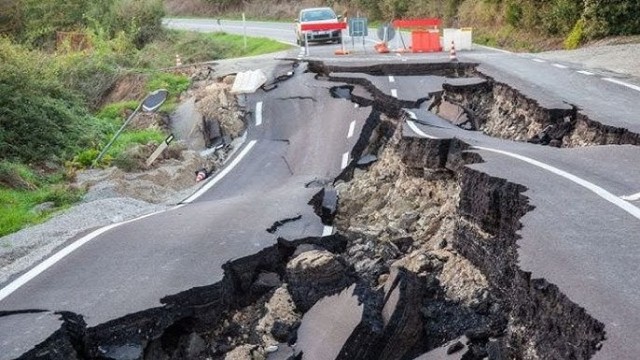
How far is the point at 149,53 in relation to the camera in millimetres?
29406

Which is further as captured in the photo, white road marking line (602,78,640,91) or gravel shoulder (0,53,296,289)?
white road marking line (602,78,640,91)

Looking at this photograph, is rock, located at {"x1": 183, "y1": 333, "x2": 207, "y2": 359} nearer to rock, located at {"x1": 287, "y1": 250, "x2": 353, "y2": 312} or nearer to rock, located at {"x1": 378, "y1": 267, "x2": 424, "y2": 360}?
rock, located at {"x1": 287, "y1": 250, "x2": 353, "y2": 312}

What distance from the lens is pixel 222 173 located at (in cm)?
1593

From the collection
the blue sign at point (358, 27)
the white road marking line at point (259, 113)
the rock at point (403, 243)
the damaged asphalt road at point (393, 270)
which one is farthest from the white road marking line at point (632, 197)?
the blue sign at point (358, 27)

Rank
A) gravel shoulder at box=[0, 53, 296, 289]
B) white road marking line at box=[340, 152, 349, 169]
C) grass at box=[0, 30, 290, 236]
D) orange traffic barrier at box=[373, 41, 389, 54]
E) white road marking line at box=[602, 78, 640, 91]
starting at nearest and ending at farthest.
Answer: gravel shoulder at box=[0, 53, 296, 289], grass at box=[0, 30, 290, 236], white road marking line at box=[340, 152, 349, 169], white road marking line at box=[602, 78, 640, 91], orange traffic barrier at box=[373, 41, 389, 54]

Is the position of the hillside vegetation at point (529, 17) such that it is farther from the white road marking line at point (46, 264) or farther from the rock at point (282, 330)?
the rock at point (282, 330)

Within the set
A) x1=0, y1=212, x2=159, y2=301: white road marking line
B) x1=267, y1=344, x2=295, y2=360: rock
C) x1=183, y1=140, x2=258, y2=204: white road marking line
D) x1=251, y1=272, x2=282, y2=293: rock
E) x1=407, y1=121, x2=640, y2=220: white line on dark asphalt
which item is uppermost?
x1=407, y1=121, x2=640, y2=220: white line on dark asphalt

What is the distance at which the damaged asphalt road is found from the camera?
6023mm

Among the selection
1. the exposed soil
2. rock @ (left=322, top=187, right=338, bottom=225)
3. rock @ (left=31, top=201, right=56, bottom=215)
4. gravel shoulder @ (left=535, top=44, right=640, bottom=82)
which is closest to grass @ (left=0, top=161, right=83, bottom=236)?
rock @ (left=31, top=201, right=56, bottom=215)

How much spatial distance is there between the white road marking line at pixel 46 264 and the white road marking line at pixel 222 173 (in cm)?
358

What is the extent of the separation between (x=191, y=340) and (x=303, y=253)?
2.01m

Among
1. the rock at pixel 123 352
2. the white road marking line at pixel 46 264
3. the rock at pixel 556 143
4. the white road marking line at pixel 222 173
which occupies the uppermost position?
the rock at pixel 556 143

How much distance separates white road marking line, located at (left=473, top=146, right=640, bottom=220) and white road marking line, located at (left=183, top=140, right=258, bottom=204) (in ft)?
20.7

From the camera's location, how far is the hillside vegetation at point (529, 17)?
22453 mm
